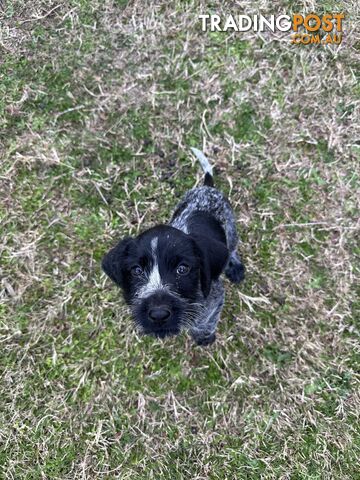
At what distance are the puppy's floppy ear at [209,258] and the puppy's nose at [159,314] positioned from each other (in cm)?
38

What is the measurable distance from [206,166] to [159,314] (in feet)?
6.81

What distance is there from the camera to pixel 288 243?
4949mm

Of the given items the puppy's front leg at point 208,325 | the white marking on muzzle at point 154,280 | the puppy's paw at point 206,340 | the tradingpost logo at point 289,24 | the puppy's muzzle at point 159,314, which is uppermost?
the tradingpost logo at point 289,24

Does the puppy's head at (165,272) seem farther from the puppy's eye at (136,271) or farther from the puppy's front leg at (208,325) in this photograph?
the puppy's front leg at (208,325)

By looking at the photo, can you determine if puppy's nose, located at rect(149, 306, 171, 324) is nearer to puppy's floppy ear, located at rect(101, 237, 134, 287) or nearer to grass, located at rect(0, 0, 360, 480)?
puppy's floppy ear, located at rect(101, 237, 134, 287)

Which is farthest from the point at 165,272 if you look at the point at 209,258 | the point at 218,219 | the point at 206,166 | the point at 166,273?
the point at 206,166

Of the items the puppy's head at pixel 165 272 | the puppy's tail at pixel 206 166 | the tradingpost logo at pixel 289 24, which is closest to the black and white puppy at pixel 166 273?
the puppy's head at pixel 165 272

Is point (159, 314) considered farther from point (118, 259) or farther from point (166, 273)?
point (118, 259)

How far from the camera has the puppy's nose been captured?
11.1 feet

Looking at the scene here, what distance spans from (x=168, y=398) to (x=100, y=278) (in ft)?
4.74

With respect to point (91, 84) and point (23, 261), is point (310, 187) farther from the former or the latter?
point (23, 261)

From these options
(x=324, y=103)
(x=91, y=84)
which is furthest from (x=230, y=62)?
(x=91, y=84)

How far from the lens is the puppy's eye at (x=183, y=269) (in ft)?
11.3

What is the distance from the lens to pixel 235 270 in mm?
4766
